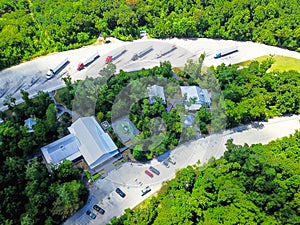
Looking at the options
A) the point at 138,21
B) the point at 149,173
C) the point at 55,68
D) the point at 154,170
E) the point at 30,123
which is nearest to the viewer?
the point at 149,173

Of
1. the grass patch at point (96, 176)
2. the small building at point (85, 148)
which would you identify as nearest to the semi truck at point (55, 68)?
the small building at point (85, 148)

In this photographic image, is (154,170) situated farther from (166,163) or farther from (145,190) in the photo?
(145,190)

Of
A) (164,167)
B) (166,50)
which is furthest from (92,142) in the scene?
(166,50)

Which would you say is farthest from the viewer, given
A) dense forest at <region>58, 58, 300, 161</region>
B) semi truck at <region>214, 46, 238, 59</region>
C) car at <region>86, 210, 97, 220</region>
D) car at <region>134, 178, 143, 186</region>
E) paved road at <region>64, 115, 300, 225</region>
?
semi truck at <region>214, 46, 238, 59</region>

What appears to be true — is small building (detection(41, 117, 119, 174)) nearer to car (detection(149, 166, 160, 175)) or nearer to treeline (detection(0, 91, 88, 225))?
treeline (detection(0, 91, 88, 225))

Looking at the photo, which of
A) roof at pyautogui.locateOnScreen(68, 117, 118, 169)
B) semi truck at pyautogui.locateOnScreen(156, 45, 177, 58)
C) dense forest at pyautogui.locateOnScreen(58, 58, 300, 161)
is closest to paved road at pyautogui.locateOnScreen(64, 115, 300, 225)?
dense forest at pyautogui.locateOnScreen(58, 58, 300, 161)

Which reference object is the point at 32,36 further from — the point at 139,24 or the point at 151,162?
the point at 151,162
